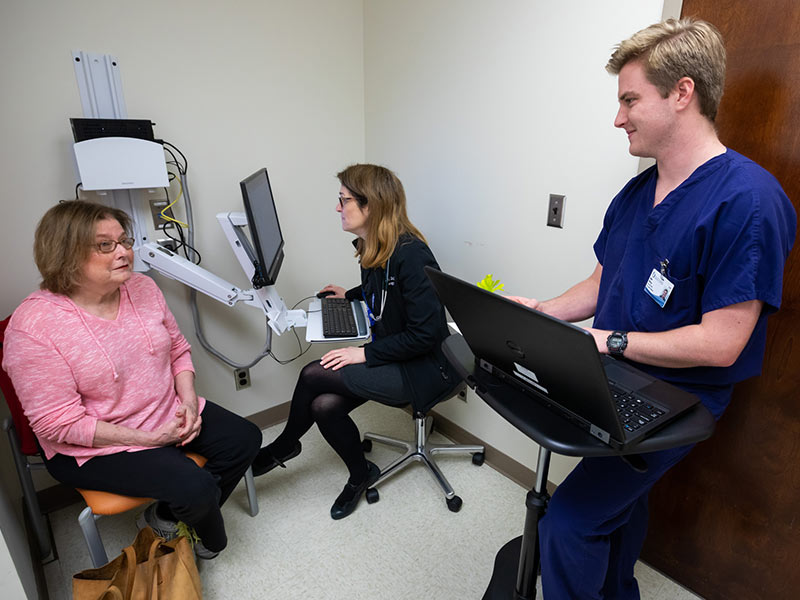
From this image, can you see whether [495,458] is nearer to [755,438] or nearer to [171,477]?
[755,438]

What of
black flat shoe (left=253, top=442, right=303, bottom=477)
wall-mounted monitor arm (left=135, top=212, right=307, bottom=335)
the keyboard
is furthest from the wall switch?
black flat shoe (left=253, top=442, right=303, bottom=477)

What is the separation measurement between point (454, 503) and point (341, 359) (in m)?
0.73

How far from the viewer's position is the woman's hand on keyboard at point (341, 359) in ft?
5.93

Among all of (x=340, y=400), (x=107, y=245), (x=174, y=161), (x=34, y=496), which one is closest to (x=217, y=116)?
(x=174, y=161)

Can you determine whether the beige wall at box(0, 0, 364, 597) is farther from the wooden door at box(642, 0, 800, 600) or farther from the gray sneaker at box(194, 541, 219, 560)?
the wooden door at box(642, 0, 800, 600)

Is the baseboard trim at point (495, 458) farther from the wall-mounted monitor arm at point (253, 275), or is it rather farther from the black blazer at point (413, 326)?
the wall-mounted monitor arm at point (253, 275)

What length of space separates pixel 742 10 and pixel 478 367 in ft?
3.67

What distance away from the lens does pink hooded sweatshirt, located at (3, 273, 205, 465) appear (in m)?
1.29

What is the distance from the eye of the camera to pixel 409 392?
1771 millimetres

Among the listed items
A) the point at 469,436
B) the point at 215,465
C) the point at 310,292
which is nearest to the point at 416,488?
the point at 469,436

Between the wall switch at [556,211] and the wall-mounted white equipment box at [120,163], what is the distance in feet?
4.61

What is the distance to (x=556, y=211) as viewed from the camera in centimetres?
168

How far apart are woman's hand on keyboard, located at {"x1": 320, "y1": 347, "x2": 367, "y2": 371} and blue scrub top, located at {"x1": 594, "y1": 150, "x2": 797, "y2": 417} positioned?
3.02 ft

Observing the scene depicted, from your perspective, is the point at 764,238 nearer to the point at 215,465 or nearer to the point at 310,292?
the point at 215,465
